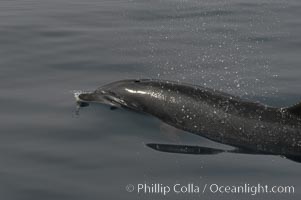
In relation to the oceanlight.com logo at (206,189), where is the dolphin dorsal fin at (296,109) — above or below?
above

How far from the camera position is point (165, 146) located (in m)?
12.4

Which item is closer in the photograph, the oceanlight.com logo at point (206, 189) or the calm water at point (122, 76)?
the oceanlight.com logo at point (206, 189)

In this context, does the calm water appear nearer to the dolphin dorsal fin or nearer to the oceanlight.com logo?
the oceanlight.com logo

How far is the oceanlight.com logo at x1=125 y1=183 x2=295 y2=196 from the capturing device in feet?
34.8

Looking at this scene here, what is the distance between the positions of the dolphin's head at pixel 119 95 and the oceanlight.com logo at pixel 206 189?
3.27 m

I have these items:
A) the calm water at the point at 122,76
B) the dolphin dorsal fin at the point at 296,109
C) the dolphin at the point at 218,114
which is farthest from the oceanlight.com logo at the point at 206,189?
the dolphin dorsal fin at the point at 296,109

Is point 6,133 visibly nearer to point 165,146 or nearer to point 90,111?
point 90,111

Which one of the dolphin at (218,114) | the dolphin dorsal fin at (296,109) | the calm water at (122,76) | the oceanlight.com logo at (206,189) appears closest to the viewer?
the oceanlight.com logo at (206,189)

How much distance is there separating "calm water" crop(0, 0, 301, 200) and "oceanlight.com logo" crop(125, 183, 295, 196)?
132 millimetres

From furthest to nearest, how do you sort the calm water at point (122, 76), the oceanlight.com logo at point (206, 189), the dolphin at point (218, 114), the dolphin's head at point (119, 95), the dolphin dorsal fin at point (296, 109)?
the dolphin's head at point (119, 95), the dolphin at point (218, 114), the dolphin dorsal fin at point (296, 109), the calm water at point (122, 76), the oceanlight.com logo at point (206, 189)

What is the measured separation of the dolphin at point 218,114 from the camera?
38.9 feet

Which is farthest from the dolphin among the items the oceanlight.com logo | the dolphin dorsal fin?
the oceanlight.com logo

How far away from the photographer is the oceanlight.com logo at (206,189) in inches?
418

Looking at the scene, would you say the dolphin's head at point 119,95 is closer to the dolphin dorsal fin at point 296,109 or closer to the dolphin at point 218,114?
the dolphin at point 218,114
